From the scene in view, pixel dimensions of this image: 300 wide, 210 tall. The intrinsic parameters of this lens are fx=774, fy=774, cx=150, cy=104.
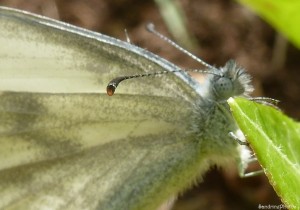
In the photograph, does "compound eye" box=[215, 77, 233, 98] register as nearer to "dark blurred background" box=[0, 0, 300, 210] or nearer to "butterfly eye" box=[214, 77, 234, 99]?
"butterfly eye" box=[214, 77, 234, 99]

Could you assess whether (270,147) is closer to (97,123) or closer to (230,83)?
(230,83)

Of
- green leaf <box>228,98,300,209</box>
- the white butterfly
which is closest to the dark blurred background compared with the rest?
the white butterfly

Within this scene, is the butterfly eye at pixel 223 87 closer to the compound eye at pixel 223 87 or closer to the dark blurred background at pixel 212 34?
the compound eye at pixel 223 87

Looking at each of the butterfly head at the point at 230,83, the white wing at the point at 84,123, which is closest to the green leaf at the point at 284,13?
the butterfly head at the point at 230,83

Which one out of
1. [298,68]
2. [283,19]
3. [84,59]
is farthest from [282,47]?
[84,59]

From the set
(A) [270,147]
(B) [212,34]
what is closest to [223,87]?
(A) [270,147]

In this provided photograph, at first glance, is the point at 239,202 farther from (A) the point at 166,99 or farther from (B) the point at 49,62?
(B) the point at 49,62
